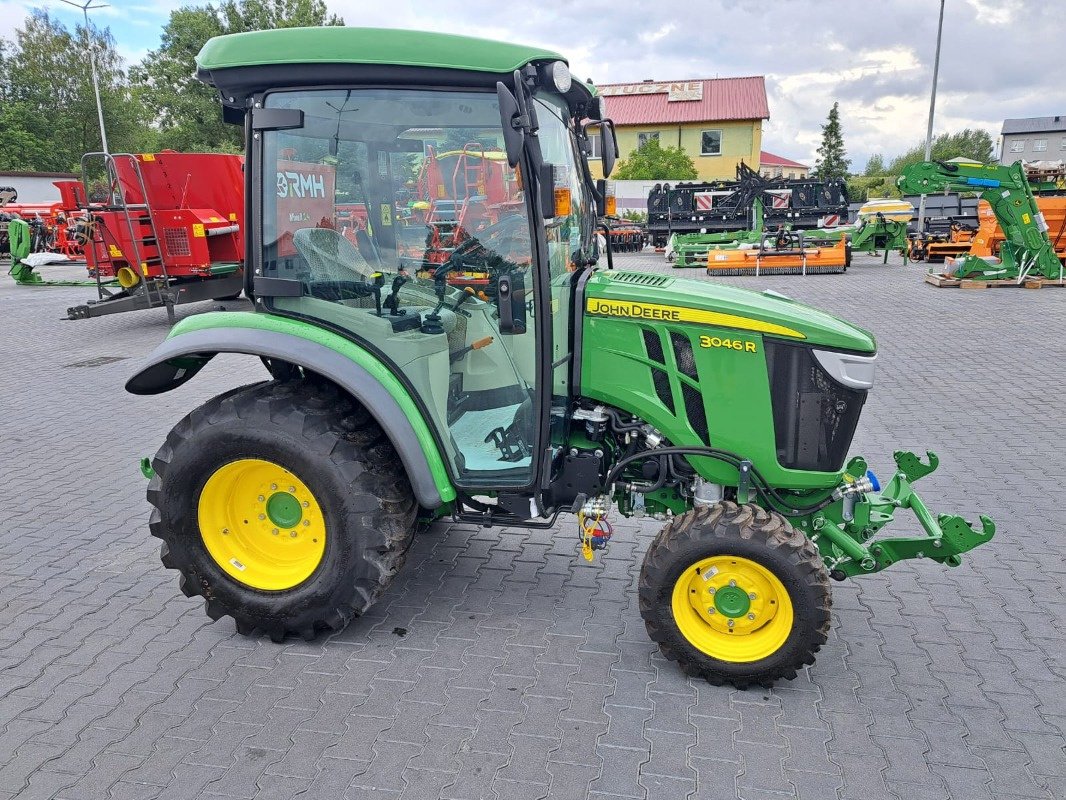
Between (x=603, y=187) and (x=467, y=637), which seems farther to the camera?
(x=603, y=187)

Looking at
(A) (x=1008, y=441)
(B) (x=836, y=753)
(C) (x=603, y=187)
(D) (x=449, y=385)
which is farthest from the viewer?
(A) (x=1008, y=441)

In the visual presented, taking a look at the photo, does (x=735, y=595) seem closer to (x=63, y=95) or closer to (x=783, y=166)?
(x=63, y=95)

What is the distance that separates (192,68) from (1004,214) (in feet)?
140

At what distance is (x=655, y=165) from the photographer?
123ft

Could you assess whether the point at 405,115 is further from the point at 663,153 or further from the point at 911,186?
the point at 663,153

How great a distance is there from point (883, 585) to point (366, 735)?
8.56 ft

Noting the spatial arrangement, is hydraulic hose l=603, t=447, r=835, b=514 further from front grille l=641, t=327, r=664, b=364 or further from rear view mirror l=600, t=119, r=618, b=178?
rear view mirror l=600, t=119, r=618, b=178

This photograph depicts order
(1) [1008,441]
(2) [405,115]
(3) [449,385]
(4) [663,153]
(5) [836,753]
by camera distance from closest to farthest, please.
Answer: (5) [836,753] → (2) [405,115] → (3) [449,385] → (1) [1008,441] → (4) [663,153]

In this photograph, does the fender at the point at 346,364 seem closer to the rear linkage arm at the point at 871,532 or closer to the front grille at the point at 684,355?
the front grille at the point at 684,355

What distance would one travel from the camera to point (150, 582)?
4.10 m

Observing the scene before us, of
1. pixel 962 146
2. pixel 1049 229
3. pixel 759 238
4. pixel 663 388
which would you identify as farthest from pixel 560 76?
pixel 962 146

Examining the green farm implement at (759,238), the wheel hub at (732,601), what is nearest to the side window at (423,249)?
the wheel hub at (732,601)

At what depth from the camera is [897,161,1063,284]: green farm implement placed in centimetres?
1302

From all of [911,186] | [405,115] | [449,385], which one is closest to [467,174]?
[405,115]
